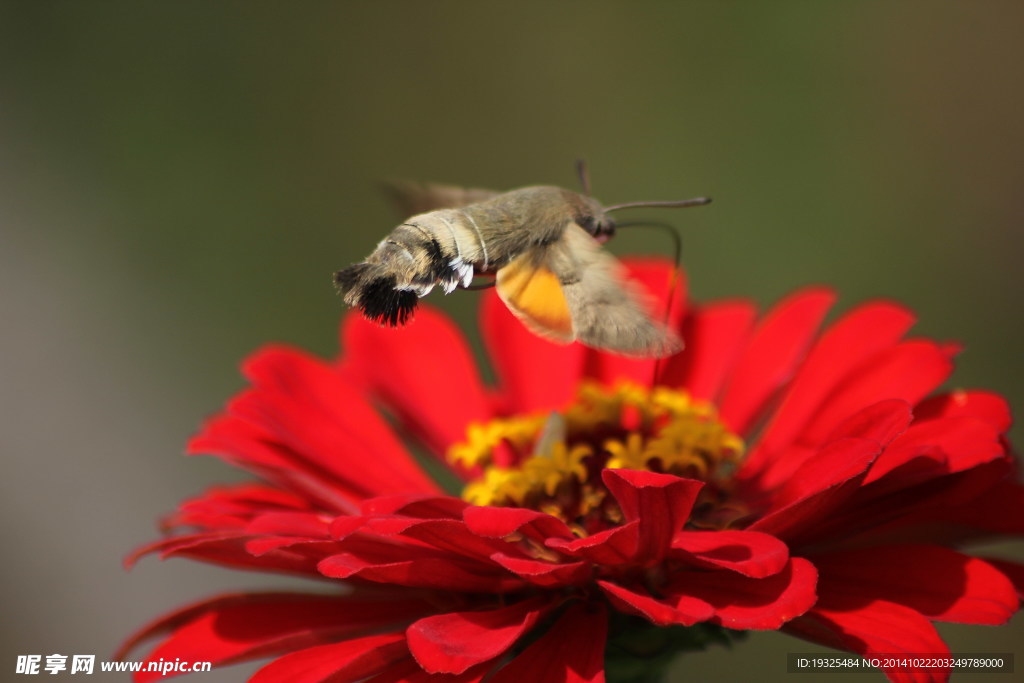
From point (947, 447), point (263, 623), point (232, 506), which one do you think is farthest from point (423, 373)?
point (947, 447)

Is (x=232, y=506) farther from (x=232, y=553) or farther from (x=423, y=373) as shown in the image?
(x=423, y=373)

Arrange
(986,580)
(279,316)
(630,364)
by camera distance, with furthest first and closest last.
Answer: (279,316)
(630,364)
(986,580)

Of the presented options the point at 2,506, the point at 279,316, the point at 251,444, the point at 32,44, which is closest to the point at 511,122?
the point at 279,316

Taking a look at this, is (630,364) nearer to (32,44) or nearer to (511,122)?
(511,122)

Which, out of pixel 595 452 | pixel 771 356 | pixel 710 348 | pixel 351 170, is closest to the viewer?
pixel 595 452

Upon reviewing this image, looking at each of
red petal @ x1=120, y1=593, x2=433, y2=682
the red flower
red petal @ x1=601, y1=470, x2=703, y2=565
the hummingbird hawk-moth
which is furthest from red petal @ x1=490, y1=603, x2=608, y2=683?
the hummingbird hawk-moth

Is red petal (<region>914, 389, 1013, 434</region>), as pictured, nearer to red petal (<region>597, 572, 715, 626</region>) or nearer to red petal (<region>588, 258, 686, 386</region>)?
red petal (<region>597, 572, 715, 626</region>)
